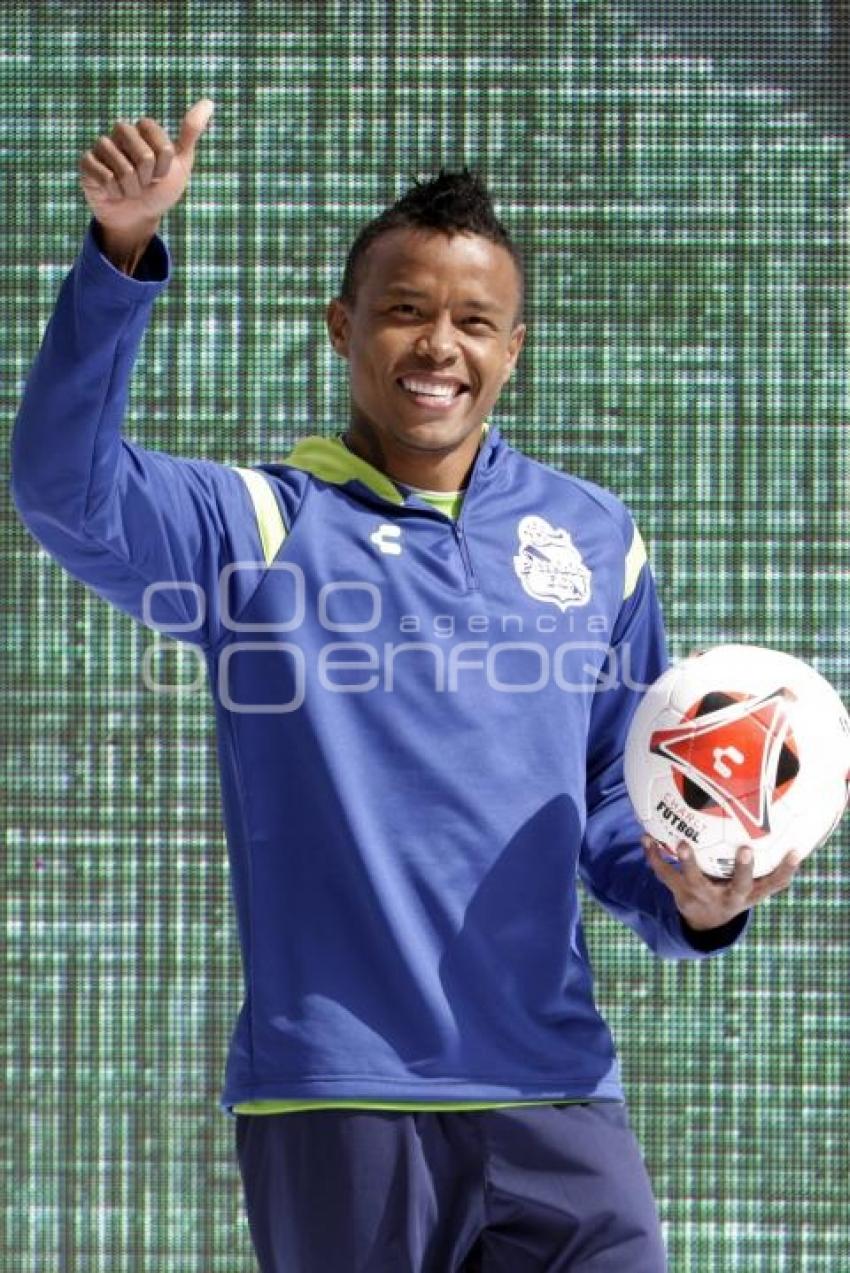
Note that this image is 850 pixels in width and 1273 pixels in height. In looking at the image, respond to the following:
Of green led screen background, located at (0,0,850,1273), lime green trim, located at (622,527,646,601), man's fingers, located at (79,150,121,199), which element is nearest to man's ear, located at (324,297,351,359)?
lime green trim, located at (622,527,646,601)

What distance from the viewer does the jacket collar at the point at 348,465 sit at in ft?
5.18

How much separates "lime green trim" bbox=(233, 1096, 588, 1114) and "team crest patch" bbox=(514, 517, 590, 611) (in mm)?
352

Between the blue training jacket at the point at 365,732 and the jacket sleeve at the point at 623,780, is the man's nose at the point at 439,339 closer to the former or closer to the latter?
the blue training jacket at the point at 365,732

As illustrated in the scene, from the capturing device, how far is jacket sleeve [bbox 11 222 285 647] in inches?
53.6

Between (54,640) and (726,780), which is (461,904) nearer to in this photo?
(726,780)

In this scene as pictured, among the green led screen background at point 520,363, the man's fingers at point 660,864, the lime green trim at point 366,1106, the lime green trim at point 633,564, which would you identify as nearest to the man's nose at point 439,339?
the lime green trim at point 633,564

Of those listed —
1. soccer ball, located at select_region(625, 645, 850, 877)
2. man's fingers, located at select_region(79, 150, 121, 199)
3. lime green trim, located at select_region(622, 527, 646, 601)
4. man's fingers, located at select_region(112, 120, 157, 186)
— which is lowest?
soccer ball, located at select_region(625, 645, 850, 877)

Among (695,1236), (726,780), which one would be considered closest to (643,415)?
(695,1236)

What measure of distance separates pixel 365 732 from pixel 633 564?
0.30m

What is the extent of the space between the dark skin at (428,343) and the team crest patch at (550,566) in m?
0.07

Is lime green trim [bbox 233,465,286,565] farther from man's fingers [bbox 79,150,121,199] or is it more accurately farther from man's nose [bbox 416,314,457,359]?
man's fingers [bbox 79,150,121,199]

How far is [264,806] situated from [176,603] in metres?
0.15

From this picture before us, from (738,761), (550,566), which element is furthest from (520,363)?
(738,761)

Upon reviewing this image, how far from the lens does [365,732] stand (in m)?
1.48
